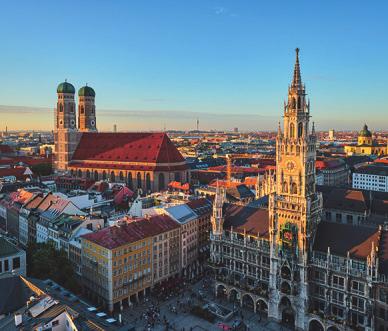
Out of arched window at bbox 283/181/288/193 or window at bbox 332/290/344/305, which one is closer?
window at bbox 332/290/344/305

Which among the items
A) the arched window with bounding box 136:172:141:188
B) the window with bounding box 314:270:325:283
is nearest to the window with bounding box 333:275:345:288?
the window with bounding box 314:270:325:283

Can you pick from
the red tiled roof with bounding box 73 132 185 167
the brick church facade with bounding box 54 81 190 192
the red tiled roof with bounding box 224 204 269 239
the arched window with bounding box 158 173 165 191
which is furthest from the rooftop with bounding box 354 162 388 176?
the red tiled roof with bounding box 224 204 269 239

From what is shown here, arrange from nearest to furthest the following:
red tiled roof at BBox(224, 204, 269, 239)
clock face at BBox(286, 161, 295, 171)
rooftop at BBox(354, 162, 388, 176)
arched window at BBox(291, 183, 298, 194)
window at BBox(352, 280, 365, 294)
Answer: window at BBox(352, 280, 365, 294)
arched window at BBox(291, 183, 298, 194)
clock face at BBox(286, 161, 295, 171)
red tiled roof at BBox(224, 204, 269, 239)
rooftop at BBox(354, 162, 388, 176)

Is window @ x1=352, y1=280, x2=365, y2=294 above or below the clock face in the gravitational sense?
below

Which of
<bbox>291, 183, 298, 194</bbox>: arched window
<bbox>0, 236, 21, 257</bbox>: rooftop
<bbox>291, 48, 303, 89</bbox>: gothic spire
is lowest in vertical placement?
<bbox>0, 236, 21, 257</bbox>: rooftop

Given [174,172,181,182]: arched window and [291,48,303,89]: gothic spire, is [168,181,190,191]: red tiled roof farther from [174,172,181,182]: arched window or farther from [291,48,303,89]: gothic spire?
[291,48,303,89]: gothic spire

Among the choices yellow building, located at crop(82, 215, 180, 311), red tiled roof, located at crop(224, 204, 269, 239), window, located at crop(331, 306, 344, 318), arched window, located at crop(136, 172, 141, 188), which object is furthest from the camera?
arched window, located at crop(136, 172, 141, 188)

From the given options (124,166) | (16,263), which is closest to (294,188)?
(16,263)
